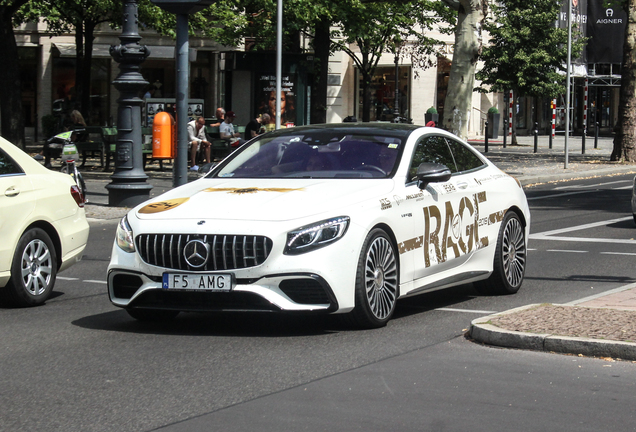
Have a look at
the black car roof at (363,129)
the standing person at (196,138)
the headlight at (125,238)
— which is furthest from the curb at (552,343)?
the standing person at (196,138)

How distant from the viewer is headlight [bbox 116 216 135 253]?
6.96 metres

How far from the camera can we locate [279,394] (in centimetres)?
532

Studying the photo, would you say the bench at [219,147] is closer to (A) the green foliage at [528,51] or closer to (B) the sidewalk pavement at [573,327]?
(A) the green foliage at [528,51]

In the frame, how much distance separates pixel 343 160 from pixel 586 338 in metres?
2.40

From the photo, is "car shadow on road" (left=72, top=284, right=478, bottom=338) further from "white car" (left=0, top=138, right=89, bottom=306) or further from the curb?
the curb

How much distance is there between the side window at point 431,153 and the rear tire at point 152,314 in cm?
206

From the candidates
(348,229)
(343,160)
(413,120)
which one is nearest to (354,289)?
(348,229)

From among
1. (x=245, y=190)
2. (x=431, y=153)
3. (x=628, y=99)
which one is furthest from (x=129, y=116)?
(x=628, y=99)

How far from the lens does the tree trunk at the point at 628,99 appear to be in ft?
105

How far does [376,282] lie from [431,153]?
1607 mm

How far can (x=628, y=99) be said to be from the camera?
32.1 meters

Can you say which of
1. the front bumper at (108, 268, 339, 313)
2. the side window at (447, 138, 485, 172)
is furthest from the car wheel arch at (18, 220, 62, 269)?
the side window at (447, 138, 485, 172)

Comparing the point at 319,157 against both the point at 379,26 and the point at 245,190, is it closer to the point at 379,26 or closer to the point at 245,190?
the point at 245,190

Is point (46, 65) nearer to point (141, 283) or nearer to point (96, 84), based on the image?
point (96, 84)
